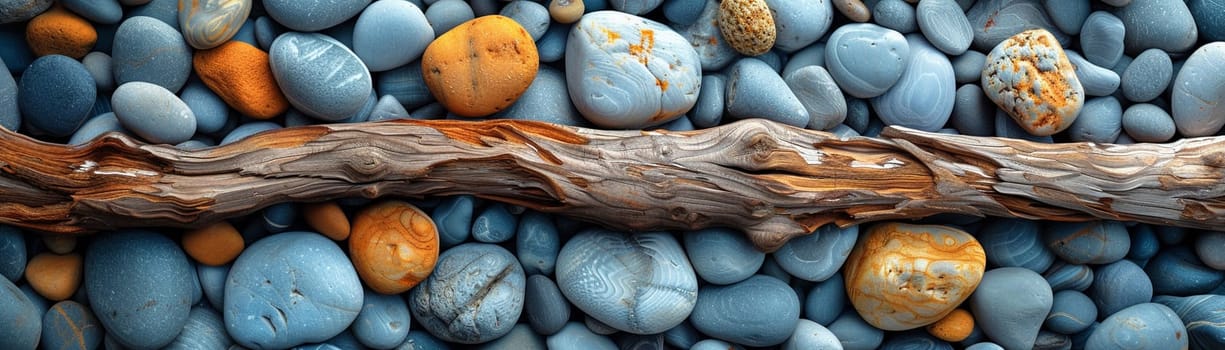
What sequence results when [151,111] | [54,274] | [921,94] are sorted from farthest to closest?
[921,94], [54,274], [151,111]

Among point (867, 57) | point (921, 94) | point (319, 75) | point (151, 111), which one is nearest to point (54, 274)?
point (151, 111)

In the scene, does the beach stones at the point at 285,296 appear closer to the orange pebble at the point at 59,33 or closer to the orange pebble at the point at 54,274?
the orange pebble at the point at 54,274

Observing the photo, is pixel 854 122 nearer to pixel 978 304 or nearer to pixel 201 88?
pixel 978 304

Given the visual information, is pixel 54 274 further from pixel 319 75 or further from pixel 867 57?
pixel 867 57

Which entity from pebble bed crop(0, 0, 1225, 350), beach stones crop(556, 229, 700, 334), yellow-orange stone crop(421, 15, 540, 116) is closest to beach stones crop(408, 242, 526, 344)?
pebble bed crop(0, 0, 1225, 350)

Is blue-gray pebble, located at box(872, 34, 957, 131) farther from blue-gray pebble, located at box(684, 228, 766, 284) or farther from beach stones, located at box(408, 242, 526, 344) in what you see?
beach stones, located at box(408, 242, 526, 344)

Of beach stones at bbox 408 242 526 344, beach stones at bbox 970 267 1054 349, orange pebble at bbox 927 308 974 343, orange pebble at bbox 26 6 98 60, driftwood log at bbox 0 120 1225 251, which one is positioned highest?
orange pebble at bbox 26 6 98 60
